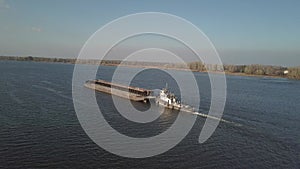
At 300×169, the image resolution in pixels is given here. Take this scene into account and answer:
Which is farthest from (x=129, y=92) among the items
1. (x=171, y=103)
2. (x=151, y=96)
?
(x=171, y=103)

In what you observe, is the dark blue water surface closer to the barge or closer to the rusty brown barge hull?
the barge

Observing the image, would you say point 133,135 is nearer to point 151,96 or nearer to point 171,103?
point 171,103

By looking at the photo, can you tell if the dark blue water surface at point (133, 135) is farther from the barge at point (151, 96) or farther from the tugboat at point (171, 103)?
the barge at point (151, 96)

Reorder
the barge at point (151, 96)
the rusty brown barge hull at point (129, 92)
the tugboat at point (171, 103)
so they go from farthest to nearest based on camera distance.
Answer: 1. the rusty brown barge hull at point (129, 92)
2. the barge at point (151, 96)
3. the tugboat at point (171, 103)

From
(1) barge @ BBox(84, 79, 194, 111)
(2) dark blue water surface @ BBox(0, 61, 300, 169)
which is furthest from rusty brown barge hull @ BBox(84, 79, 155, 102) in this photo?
(2) dark blue water surface @ BBox(0, 61, 300, 169)

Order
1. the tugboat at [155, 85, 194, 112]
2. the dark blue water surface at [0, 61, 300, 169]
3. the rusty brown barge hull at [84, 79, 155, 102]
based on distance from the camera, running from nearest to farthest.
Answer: the dark blue water surface at [0, 61, 300, 169] < the tugboat at [155, 85, 194, 112] < the rusty brown barge hull at [84, 79, 155, 102]

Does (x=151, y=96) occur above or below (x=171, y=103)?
above

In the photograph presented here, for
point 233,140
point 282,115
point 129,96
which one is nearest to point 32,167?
point 233,140

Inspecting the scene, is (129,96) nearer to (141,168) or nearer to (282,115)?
(282,115)

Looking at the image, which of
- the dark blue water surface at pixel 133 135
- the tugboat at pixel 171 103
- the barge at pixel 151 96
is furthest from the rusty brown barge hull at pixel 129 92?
the dark blue water surface at pixel 133 135

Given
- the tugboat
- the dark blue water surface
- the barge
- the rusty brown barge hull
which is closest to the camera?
the dark blue water surface

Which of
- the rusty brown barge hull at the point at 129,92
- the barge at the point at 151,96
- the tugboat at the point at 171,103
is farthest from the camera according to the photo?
the rusty brown barge hull at the point at 129,92

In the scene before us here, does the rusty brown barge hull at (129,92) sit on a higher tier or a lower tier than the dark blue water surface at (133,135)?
higher

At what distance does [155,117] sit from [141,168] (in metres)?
16.9
